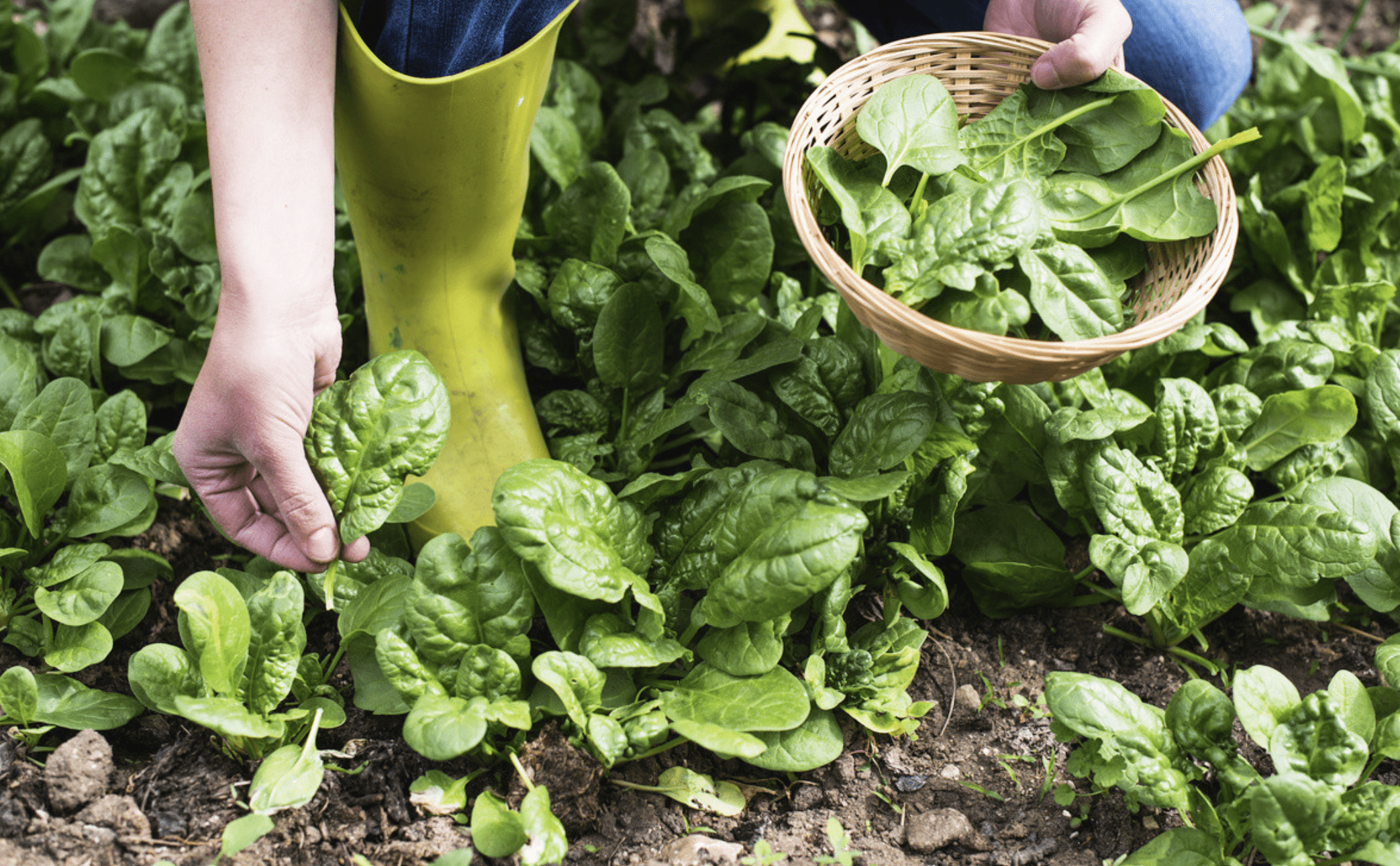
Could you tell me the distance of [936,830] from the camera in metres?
1.17

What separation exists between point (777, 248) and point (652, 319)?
31 cm

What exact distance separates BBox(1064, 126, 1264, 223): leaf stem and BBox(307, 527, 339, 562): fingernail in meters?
0.95

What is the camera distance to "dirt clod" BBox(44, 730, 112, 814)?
43.2 inches

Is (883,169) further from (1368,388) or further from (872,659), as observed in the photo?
(1368,388)

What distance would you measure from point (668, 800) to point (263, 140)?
32.9 inches

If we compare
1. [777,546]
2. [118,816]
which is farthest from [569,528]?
[118,816]

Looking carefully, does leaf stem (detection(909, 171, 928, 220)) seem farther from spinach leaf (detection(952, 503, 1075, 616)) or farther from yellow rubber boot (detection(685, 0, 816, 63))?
yellow rubber boot (detection(685, 0, 816, 63))

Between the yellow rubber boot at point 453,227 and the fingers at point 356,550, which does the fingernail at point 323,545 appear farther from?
the yellow rubber boot at point 453,227

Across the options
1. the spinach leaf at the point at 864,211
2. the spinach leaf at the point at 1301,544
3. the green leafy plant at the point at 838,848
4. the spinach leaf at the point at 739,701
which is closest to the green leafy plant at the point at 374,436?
the spinach leaf at the point at 739,701

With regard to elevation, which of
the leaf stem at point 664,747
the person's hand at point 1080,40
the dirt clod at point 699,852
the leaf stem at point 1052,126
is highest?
the person's hand at point 1080,40

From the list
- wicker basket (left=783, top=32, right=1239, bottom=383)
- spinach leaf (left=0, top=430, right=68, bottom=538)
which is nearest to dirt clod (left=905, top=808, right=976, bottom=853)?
wicker basket (left=783, top=32, right=1239, bottom=383)

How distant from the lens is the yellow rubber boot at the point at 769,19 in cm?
208

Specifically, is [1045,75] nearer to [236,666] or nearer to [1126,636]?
[1126,636]

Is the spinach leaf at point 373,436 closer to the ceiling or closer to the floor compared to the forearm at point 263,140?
closer to the floor
